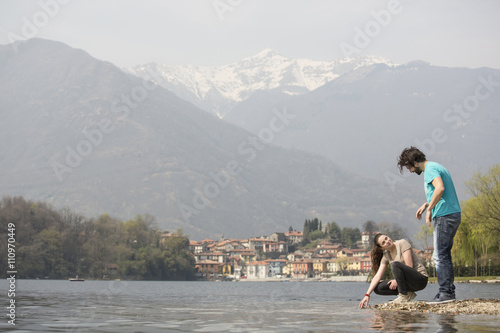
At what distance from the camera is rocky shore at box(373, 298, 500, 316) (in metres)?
15.0

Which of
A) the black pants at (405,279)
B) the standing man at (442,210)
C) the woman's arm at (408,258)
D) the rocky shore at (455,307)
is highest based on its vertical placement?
the standing man at (442,210)

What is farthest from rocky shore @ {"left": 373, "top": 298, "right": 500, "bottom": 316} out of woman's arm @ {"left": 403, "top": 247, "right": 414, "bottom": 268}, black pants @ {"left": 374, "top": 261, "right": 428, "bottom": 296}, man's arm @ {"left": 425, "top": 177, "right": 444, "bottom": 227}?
man's arm @ {"left": 425, "top": 177, "right": 444, "bottom": 227}

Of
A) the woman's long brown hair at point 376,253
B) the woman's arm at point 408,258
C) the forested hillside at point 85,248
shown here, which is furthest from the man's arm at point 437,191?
the forested hillside at point 85,248

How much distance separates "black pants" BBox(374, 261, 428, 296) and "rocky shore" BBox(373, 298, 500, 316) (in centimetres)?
36

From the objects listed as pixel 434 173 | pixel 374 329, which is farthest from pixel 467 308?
pixel 374 329

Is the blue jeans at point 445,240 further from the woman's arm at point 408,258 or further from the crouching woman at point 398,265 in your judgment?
the woman's arm at point 408,258

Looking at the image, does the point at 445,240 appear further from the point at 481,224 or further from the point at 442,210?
the point at 481,224

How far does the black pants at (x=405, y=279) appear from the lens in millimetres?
15273

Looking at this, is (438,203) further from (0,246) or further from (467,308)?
(0,246)

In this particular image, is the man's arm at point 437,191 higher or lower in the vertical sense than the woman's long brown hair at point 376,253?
higher

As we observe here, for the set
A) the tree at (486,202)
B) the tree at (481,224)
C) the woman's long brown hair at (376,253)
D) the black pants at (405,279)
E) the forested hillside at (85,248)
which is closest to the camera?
the black pants at (405,279)

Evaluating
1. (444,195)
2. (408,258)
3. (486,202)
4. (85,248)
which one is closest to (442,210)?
(444,195)

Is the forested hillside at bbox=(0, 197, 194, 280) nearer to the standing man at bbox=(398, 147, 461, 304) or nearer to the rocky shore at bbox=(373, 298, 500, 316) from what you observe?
the rocky shore at bbox=(373, 298, 500, 316)

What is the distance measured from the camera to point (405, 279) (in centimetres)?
1562
